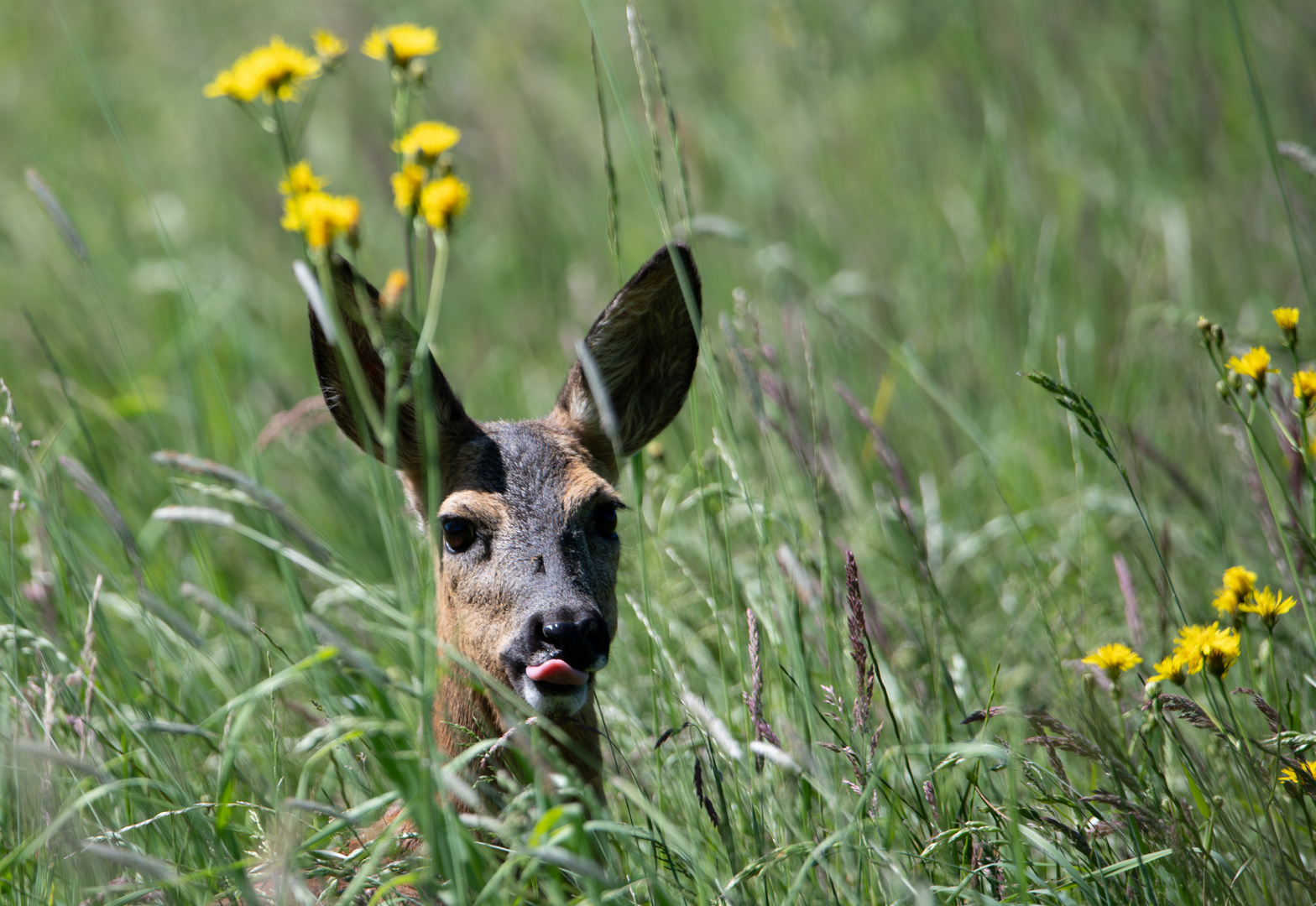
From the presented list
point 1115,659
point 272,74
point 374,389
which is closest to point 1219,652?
point 1115,659

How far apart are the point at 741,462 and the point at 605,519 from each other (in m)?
0.62

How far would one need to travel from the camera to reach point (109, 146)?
820cm

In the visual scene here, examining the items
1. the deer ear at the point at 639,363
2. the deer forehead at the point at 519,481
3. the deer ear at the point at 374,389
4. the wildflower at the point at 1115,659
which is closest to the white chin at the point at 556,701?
the deer forehead at the point at 519,481

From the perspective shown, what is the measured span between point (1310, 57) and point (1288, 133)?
688 mm

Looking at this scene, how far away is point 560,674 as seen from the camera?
9.34 feet

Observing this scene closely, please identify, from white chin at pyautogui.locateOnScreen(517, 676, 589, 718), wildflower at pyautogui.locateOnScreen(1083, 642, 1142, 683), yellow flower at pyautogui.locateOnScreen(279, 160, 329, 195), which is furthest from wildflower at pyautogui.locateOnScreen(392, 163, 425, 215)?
wildflower at pyautogui.locateOnScreen(1083, 642, 1142, 683)

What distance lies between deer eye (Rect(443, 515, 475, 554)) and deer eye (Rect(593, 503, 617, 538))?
391mm

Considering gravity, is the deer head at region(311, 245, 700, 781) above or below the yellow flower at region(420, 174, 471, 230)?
below

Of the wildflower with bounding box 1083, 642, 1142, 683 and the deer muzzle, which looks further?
the deer muzzle

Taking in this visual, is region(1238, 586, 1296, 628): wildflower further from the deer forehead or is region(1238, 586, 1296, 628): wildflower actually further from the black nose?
the deer forehead

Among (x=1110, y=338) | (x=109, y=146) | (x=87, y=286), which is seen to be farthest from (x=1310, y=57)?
(x=109, y=146)

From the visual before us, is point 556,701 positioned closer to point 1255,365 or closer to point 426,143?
point 426,143

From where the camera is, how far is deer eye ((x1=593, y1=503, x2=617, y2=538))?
348 centimetres

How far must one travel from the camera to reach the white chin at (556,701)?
2877 mm
